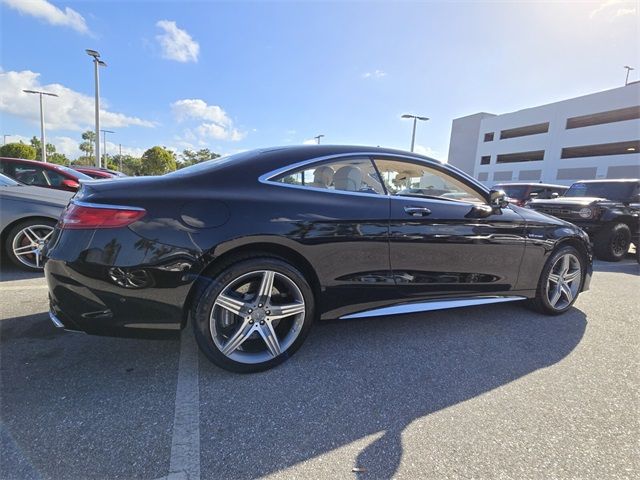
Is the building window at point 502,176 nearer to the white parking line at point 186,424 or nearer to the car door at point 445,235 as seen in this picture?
the car door at point 445,235

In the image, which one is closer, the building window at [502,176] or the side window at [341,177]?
the side window at [341,177]

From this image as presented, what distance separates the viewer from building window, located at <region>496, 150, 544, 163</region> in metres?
44.0

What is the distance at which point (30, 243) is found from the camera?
14.3ft

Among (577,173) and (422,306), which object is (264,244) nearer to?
(422,306)

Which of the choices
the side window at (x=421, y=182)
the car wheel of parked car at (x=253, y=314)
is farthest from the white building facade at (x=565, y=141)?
the car wheel of parked car at (x=253, y=314)

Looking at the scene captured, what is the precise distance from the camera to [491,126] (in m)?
51.6

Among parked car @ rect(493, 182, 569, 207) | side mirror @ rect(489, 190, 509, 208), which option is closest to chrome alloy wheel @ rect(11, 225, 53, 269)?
side mirror @ rect(489, 190, 509, 208)

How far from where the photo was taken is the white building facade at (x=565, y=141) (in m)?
34.0

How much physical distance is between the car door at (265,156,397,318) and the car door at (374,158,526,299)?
12cm

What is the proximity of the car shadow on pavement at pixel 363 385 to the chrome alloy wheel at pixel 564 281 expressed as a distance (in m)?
0.27

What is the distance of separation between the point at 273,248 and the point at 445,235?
1409 mm

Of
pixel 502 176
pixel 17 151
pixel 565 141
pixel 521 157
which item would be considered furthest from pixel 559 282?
pixel 17 151

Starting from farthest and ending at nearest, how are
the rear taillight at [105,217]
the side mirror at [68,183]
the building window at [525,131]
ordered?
1. the building window at [525,131]
2. the side mirror at [68,183]
3. the rear taillight at [105,217]

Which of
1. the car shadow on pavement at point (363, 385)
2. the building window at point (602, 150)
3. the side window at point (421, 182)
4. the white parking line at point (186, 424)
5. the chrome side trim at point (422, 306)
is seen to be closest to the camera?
the white parking line at point (186, 424)
